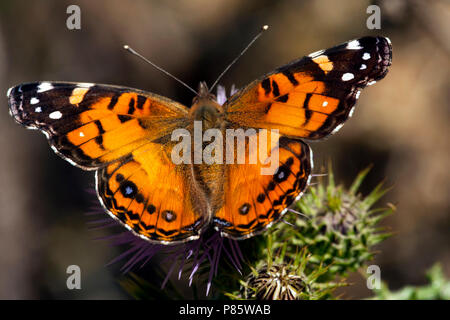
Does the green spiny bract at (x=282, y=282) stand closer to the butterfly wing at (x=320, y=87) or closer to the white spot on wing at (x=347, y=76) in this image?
the butterfly wing at (x=320, y=87)

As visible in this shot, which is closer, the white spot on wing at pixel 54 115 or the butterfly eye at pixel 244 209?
the butterfly eye at pixel 244 209

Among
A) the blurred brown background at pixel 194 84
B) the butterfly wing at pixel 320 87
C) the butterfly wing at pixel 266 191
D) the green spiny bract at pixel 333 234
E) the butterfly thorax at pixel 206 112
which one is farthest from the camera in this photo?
the blurred brown background at pixel 194 84

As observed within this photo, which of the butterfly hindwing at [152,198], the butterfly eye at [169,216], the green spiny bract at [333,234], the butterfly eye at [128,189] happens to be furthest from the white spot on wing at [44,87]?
the green spiny bract at [333,234]

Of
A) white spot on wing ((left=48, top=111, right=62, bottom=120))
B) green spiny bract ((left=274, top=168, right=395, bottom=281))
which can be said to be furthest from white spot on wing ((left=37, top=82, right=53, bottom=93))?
green spiny bract ((left=274, top=168, right=395, bottom=281))

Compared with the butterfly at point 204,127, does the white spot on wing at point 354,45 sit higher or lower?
higher
